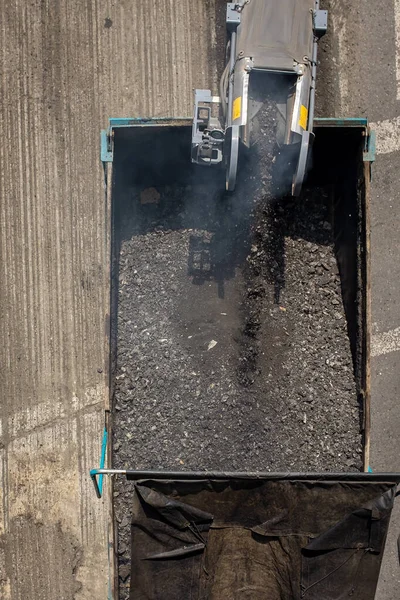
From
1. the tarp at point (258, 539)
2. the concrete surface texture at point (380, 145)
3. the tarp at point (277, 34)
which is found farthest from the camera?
the concrete surface texture at point (380, 145)

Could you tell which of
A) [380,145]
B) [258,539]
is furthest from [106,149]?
[258,539]

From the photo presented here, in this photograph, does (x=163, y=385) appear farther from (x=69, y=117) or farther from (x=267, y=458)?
(x=69, y=117)

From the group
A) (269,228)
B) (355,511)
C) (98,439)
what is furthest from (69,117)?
(355,511)

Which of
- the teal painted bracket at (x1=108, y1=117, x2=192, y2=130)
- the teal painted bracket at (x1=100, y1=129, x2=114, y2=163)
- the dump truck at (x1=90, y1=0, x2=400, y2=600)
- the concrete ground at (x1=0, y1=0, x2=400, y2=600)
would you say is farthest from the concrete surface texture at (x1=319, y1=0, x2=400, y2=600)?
the teal painted bracket at (x1=100, y1=129, x2=114, y2=163)

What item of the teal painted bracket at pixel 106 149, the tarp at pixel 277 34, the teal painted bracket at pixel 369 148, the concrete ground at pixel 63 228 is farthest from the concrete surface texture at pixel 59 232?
the teal painted bracket at pixel 369 148

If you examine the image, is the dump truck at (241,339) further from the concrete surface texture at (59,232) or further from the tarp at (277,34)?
the concrete surface texture at (59,232)

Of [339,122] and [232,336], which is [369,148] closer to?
[339,122]
